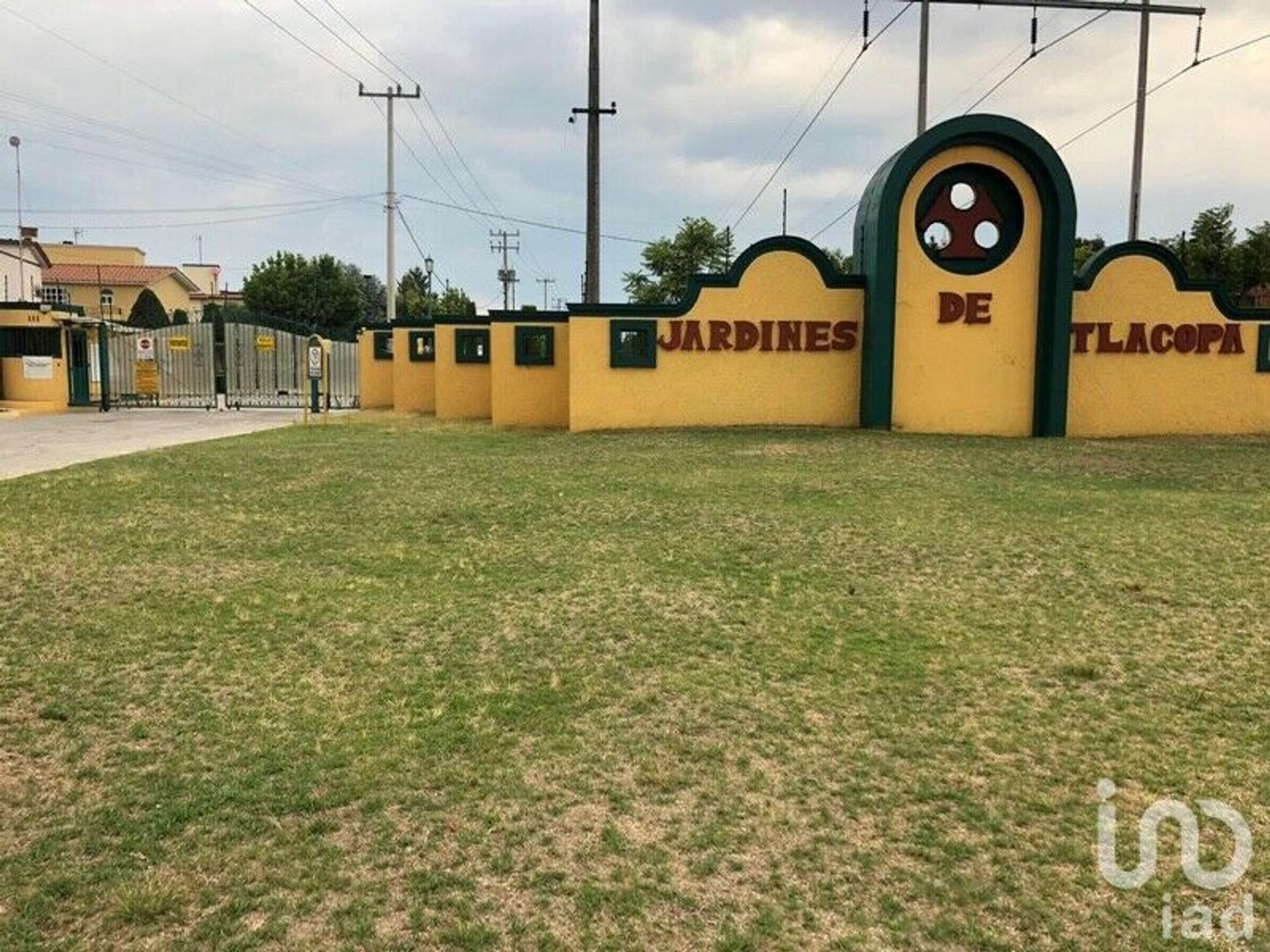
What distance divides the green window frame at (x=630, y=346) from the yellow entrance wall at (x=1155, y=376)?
7.90m

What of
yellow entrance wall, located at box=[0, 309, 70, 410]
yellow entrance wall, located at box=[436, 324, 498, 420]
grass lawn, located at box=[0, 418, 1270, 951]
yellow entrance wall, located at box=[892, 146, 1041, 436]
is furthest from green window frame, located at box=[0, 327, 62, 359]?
yellow entrance wall, located at box=[892, 146, 1041, 436]

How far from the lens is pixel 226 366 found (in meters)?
→ 33.9

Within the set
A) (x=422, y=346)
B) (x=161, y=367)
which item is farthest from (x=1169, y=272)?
(x=161, y=367)

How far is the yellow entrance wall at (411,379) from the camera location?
26.2 m

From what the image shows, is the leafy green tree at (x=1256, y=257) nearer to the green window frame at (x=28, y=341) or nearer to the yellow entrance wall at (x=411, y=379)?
the yellow entrance wall at (x=411, y=379)

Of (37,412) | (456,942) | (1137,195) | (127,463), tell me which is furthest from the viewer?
(37,412)

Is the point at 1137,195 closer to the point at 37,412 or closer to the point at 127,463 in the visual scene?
the point at 127,463

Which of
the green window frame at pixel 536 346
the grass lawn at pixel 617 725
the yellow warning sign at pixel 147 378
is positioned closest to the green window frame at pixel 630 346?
the green window frame at pixel 536 346

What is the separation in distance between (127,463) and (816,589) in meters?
10.8

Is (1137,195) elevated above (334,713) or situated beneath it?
elevated above

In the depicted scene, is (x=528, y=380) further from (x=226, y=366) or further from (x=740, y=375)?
(x=226, y=366)

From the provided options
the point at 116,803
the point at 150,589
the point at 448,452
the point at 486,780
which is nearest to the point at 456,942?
the point at 486,780

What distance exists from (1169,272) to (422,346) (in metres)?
17.6

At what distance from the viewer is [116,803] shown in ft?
11.8
